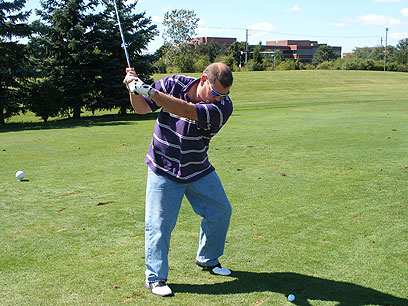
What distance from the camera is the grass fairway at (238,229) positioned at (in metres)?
4.04

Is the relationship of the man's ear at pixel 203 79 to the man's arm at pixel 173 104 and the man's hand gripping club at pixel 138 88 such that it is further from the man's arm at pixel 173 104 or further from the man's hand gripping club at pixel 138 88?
A: the man's hand gripping club at pixel 138 88

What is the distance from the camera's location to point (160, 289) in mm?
3945

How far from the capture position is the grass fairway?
4039 millimetres

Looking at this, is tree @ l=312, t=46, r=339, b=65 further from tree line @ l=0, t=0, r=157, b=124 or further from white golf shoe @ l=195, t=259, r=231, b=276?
white golf shoe @ l=195, t=259, r=231, b=276

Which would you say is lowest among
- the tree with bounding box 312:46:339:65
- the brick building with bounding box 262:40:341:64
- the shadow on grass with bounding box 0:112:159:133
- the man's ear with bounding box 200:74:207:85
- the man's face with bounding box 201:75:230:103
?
the shadow on grass with bounding box 0:112:159:133

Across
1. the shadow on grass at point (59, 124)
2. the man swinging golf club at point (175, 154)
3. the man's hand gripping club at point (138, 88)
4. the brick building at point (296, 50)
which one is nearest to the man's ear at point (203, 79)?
the man swinging golf club at point (175, 154)

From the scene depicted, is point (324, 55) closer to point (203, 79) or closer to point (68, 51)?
point (68, 51)

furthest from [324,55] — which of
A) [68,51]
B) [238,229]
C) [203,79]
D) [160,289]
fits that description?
[160,289]

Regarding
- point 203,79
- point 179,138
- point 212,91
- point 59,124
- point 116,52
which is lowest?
point 59,124

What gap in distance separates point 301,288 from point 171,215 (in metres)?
1.36

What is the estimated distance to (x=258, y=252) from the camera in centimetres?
491

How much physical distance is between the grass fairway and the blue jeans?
0.25 metres

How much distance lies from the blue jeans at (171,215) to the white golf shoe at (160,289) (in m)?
0.04

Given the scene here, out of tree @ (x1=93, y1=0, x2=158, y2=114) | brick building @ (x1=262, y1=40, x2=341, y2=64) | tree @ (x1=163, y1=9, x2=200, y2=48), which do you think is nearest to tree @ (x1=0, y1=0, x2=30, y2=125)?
tree @ (x1=93, y1=0, x2=158, y2=114)
